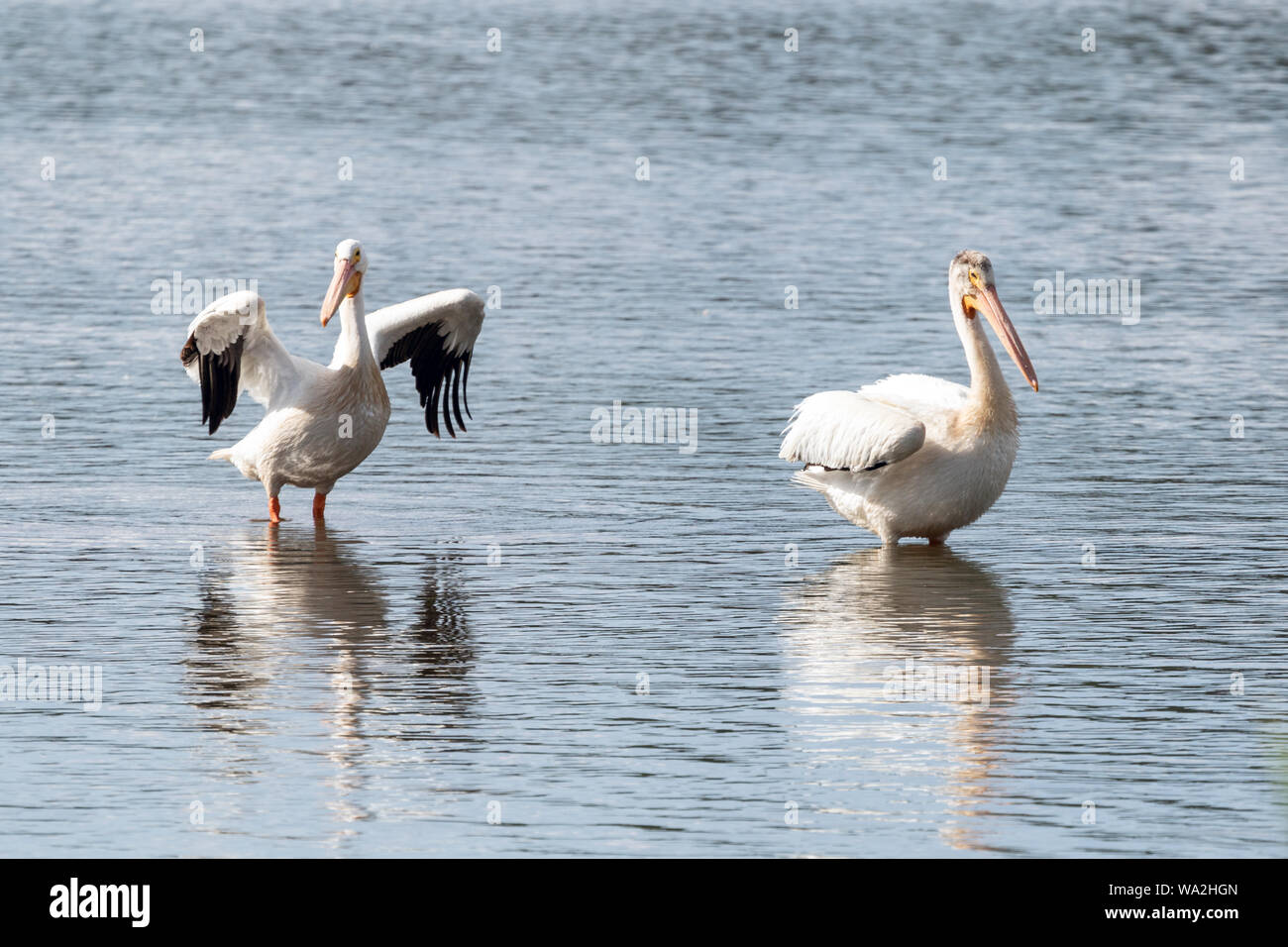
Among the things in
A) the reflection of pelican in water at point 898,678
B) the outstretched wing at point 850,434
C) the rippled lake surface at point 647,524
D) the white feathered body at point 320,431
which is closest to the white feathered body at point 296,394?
the white feathered body at point 320,431

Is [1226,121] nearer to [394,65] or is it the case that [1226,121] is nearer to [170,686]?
[394,65]

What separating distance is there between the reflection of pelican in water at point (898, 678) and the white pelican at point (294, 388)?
268cm

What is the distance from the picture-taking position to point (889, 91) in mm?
34312

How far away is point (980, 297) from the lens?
11508 mm

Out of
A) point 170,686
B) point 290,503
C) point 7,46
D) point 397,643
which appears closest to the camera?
point 170,686

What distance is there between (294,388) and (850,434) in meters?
3.00

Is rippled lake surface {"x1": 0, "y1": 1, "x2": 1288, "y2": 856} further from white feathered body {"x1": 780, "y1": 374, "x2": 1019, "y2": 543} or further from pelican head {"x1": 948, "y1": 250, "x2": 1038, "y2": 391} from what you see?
pelican head {"x1": 948, "y1": 250, "x2": 1038, "y2": 391}

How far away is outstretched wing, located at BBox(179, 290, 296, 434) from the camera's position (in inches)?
458

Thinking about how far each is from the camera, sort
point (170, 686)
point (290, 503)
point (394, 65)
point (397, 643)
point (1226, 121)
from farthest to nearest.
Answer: point (394, 65) → point (1226, 121) → point (290, 503) → point (397, 643) → point (170, 686)

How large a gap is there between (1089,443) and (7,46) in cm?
3188

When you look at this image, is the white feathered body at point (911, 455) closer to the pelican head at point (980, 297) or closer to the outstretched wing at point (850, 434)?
the outstretched wing at point (850, 434)

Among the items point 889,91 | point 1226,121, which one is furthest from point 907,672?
point 889,91

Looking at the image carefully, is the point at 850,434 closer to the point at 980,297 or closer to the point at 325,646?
the point at 980,297

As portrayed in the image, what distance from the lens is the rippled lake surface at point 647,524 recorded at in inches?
282
